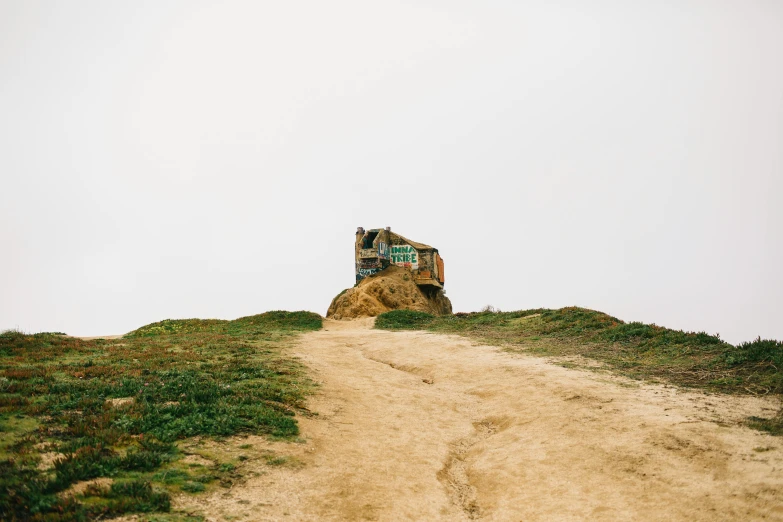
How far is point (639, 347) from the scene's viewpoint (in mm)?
19703

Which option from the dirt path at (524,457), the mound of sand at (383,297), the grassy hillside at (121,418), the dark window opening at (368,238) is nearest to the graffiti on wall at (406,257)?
the mound of sand at (383,297)

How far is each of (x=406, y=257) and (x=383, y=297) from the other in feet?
18.3

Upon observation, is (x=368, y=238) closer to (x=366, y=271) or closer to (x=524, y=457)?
(x=366, y=271)

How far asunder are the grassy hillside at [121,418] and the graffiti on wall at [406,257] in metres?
27.2

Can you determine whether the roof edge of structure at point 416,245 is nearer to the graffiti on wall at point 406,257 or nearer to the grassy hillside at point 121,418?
the graffiti on wall at point 406,257

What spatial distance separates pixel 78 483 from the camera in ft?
21.5

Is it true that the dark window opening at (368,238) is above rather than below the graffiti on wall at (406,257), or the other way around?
above

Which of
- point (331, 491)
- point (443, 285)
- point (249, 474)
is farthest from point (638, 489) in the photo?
point (443, 285)

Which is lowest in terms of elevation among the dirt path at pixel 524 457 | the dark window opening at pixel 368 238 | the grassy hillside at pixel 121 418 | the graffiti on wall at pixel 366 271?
the dirt path at pixel 524 457

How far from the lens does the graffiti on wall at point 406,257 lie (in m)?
44.4

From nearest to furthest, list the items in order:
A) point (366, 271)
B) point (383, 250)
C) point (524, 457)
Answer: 1. point (524, 457)
2. point (366, 271)
3. point (383, 250)

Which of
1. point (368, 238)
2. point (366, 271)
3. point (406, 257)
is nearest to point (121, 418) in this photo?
point (366, 271)

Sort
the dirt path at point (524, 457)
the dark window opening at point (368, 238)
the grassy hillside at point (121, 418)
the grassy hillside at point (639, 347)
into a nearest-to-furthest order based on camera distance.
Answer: the grassy hillside at point (121, 418) → the dirt path at point (524, 457) → the grassy hillside at point (639, 347) → the dark window opening at point (368, 238)

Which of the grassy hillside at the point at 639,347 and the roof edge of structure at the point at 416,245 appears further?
the roof edge of structure at the point at 416,245
